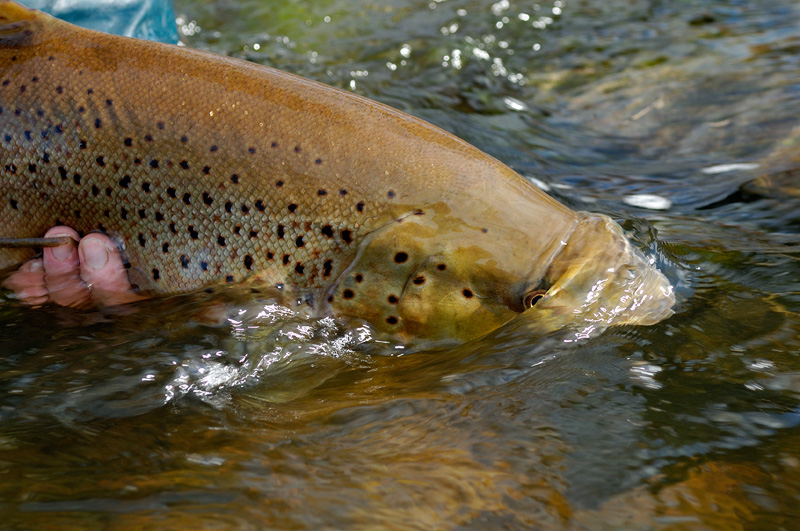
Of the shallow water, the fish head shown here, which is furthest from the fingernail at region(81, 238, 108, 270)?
the fish head

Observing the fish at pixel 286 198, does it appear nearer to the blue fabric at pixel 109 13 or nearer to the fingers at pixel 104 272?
the fingers at pixel 104 272

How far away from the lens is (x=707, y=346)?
2.45 meters

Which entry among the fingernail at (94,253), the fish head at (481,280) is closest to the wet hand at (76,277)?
the fingernail at (94,253)

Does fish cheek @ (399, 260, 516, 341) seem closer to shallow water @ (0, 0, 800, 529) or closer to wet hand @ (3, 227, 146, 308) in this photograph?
shallow water @ (0, 0, 800, 529)

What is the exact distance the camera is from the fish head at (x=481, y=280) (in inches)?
96.8

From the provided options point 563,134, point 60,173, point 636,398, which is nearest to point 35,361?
point 60,173

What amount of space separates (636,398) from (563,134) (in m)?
3.13

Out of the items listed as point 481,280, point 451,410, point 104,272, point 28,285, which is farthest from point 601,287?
point 28,285

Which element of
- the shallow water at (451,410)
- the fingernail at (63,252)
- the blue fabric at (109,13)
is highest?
the blue fabric at (109,13)

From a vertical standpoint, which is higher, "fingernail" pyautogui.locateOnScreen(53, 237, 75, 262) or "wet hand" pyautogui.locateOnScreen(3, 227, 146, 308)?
"fingernail" pyautogui.locateOnScreen(53, 237, 75, 262)

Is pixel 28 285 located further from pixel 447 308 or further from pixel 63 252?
pixel 447 308

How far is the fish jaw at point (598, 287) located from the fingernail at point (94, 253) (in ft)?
4.88

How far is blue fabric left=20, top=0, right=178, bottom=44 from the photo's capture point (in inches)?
146

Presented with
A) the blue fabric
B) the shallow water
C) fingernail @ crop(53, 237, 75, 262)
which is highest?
the blue fabric
